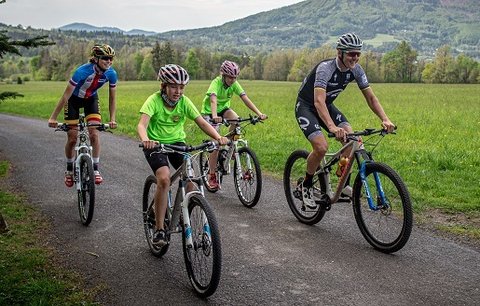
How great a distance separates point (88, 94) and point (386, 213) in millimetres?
5158

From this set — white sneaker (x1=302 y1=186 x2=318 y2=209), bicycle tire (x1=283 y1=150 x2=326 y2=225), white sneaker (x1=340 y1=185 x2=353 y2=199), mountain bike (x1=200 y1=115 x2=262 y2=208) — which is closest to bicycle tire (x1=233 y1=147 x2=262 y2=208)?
mountain bike (x1=200 y1=115 x2=262 y2=208)

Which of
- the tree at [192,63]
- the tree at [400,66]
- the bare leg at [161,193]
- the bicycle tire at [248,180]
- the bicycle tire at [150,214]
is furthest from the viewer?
the tree at [192,63]

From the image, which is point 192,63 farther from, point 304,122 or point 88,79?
point 304,122

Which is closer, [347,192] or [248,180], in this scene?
[347,192]

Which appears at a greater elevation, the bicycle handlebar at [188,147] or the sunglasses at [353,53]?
the sunglasses at [353,53]

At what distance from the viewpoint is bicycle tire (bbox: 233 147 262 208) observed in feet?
26.7

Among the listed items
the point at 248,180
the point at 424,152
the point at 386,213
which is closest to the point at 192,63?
the point at 424,152

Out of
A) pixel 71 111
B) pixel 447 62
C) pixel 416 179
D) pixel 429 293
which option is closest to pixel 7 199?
pixel 71 111

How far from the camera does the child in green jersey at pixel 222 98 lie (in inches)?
344

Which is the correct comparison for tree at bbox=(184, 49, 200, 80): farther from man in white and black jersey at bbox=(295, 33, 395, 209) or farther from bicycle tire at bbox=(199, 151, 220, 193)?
man in white and black jersey at bbox=(295, 33, 395, 209)

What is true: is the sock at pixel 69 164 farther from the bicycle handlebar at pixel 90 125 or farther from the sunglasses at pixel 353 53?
the sunglasses at pixel 353 53

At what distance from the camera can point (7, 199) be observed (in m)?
8.45

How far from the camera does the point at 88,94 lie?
824 centimetres

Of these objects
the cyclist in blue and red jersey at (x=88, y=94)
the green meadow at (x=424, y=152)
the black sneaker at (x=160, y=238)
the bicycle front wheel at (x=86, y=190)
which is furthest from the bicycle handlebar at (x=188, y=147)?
the green meadow at (x=424, y=152)
